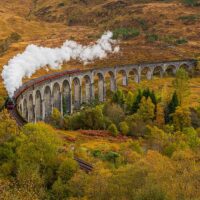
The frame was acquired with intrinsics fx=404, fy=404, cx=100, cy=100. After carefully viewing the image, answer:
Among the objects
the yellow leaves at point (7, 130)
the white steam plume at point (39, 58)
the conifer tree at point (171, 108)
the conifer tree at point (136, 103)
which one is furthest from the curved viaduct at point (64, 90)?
the conifer tree at point (171, 108)

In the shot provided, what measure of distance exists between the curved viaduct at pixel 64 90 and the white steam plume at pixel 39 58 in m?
2.60

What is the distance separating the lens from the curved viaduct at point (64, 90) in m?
81.2

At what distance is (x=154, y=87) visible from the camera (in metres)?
122

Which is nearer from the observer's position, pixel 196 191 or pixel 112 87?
pixel 196 191

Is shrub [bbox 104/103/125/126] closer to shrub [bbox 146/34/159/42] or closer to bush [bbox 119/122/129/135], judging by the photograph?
bush [bbox 119/122/129/135]

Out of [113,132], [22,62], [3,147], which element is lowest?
[113,132]

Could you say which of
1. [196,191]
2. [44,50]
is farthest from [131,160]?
[44,50]

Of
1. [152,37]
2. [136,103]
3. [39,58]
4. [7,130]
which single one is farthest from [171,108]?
[152,37]

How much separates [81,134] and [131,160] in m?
24.7

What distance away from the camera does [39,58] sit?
99.9 meters

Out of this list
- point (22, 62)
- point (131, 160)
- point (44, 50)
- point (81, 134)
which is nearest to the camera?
point (131, 160)

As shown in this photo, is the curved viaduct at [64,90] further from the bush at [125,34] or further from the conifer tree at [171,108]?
the bush at [125,34]

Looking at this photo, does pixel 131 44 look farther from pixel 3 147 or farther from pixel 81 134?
pixel 3 147

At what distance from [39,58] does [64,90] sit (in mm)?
10214
